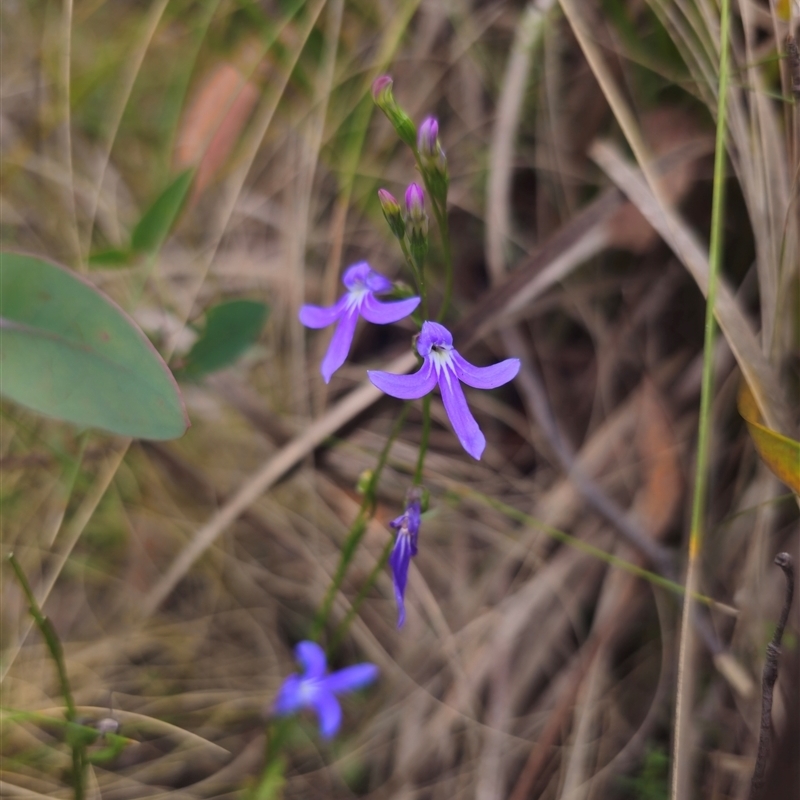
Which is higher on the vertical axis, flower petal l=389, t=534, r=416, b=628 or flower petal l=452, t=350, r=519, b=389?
flower petal l=452, t=350, r=519, b=389

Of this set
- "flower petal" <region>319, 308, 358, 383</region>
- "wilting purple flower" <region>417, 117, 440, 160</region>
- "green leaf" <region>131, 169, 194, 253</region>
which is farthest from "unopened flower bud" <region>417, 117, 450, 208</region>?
"green leaf" <region>131, 169, 194, 253</region>

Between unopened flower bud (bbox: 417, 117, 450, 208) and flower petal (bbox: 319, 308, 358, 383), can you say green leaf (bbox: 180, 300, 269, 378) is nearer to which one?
flower petal (bbox: 319, 308, 358, 383)

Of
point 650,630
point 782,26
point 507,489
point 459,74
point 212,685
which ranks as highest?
point 459,74

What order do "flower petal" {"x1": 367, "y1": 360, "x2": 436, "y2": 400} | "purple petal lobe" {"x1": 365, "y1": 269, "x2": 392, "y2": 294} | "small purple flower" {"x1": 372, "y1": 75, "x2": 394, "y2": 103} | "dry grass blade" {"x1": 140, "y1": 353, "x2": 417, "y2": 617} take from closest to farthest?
"flower petal" {"x1": 367, "y1": 360, "x2": 436, "y2": 400} → "small purple flower" {"x1": 372, "y1": 75, "x2": 394, "y2": 103} → "purple petal lobe" {"x1": 365, "y1": 269, "x2": 392, "y2": 294} → "dry grass blade" {"x1": 140, "y1": 353, "x2": 417, "y2": 617}

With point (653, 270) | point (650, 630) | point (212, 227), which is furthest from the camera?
point (212, 227)

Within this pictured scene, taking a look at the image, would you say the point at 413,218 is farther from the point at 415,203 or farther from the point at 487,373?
the point at 487,373

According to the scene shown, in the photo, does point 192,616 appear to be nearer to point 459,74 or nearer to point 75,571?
point 75,571

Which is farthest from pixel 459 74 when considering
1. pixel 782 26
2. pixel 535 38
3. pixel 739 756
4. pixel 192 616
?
pixel 739 756

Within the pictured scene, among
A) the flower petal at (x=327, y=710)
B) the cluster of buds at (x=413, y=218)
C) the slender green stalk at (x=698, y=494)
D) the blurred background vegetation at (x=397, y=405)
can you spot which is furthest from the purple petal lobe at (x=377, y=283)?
the flower petal at (x=327, y=710)
